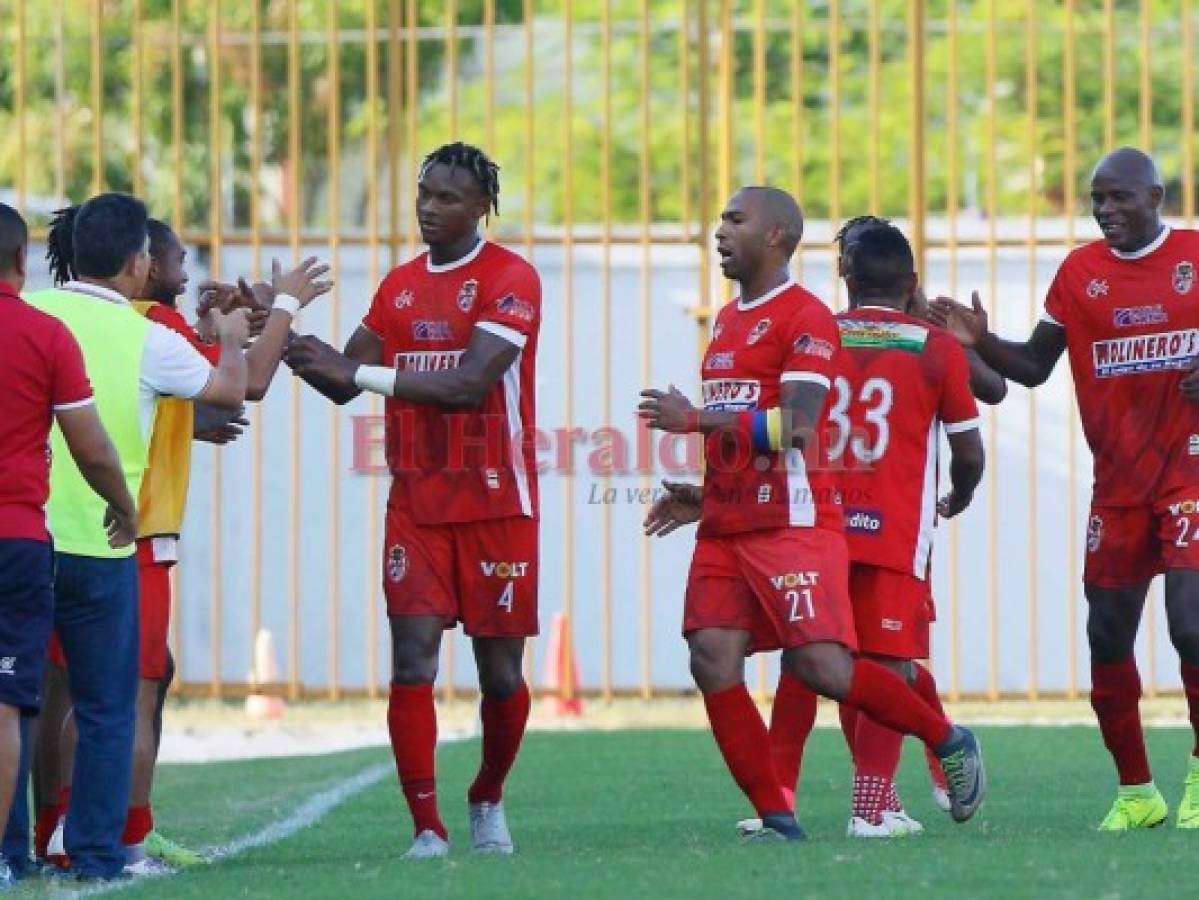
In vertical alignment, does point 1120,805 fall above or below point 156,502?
below

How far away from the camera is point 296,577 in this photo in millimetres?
17641

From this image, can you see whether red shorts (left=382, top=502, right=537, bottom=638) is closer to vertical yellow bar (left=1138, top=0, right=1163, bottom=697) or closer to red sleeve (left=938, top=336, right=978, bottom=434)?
red sleeve (left=938, top=336, right=978, bottom=434)

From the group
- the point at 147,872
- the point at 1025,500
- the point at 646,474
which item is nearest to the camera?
the point at 147,872

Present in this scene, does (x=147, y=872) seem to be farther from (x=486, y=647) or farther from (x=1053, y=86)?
(x=1053, y=86)

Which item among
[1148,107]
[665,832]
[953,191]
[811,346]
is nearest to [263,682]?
[953,191]

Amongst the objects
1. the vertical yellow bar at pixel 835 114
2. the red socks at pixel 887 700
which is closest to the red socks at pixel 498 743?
the red socks at pixel 887 700

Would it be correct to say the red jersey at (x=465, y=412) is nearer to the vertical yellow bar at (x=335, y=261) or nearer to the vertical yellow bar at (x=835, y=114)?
the vertical yellow bar at (x=835, y=114)

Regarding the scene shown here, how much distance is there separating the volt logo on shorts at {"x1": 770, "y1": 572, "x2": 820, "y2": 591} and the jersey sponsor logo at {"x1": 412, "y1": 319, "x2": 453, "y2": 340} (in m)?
1.36

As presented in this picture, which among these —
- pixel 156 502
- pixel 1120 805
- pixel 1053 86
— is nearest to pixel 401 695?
pixel 156 502

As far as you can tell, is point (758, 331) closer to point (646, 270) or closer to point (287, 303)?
point (287, 303)

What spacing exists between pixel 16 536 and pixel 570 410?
9.53 m

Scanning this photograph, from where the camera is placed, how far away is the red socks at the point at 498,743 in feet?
31.7

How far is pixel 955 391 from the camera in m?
9.99

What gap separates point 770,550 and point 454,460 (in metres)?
1.08
